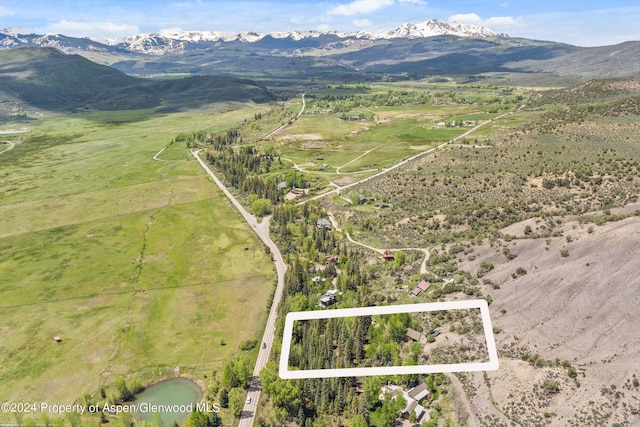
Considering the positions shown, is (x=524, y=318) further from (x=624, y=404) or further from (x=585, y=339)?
(x=624, y=404)

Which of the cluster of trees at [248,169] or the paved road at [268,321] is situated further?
the cluster of trees at [248,169]

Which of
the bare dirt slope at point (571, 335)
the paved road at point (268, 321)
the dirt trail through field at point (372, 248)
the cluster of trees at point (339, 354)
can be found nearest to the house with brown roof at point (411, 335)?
the cluster of trees at point (339, 354)

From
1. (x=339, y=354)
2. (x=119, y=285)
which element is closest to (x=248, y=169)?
(x=119, y=285)

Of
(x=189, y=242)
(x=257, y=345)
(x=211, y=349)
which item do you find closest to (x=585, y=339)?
(x=257, y=345)

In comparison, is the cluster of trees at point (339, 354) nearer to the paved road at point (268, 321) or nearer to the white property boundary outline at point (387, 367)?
the paved road at point (268, 321)

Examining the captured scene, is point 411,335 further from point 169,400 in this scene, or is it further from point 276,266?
point 276,266
